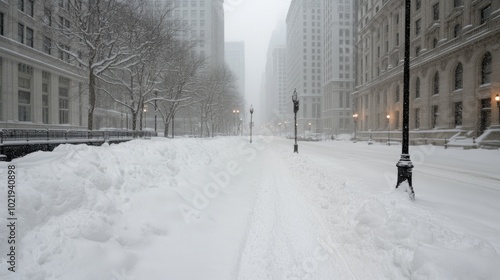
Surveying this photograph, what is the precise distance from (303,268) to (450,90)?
38248 millimetres

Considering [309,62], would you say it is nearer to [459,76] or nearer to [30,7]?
[459,76]

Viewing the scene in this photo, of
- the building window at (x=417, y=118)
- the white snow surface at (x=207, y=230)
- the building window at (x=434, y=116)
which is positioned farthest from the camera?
the building window at (x=417, y=118)

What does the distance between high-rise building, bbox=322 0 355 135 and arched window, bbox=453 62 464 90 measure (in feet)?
213

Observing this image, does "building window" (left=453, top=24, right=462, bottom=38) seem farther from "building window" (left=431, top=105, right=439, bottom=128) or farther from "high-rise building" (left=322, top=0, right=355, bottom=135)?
"high-rise building" (left=322, top=0, right=355, bottom=135)

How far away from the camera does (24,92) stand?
31.3 metres

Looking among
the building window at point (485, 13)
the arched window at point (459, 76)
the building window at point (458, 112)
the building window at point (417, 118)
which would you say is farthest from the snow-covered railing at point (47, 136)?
the building window at point (417, 118)

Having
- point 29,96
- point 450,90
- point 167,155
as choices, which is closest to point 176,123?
point 29,96

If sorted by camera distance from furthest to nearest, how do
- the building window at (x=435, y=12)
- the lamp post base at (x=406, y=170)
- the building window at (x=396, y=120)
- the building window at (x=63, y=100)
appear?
the building window at (x=396, y=120), the building window at (x=63, y=100), the building window at (x=435, y=12), the lamp post base at (x=406, y=170)

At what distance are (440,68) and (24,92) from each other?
54.0 meters

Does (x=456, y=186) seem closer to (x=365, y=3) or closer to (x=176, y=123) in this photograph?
(x=365, y=3)

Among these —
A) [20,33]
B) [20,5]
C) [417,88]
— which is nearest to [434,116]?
[417,88]

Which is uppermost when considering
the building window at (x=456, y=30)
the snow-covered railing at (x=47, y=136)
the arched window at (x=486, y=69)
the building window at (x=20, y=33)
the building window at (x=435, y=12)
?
the building window at (x=435, y=12)

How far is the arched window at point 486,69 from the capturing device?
26.7 m

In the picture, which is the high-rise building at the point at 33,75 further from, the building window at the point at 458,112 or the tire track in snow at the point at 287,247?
the building window at the point at 458,112
